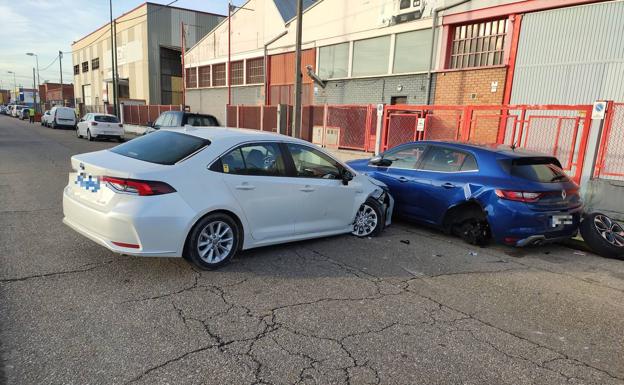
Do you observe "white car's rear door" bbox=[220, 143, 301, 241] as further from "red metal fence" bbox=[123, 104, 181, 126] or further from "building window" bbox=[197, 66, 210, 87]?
"red metal fence" bbox=[123, 104, 181, 126]

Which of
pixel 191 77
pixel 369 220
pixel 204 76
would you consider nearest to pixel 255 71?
pixel 204 76

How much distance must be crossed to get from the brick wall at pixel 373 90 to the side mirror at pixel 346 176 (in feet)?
32.4

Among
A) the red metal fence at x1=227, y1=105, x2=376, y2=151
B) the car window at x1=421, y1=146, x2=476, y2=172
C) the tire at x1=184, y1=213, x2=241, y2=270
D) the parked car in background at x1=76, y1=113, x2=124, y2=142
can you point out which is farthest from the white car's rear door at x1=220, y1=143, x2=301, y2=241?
the parked car in background at x1=76, y1=113, x2=124, y2=142

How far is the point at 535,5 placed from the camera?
39.0 ft

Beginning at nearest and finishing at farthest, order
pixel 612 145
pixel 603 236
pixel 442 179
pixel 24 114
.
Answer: pixel 603 236, pixel 442 179, pixel 612 145, pixel 24 114

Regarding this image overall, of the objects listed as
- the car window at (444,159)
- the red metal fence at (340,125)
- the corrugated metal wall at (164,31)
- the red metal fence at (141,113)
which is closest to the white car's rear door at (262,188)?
the car window at (444,159)

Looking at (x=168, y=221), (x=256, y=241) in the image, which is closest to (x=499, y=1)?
(x=256, y=241)

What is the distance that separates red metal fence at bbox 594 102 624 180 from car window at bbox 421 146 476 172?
12.0 ft

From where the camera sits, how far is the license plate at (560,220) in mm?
5810

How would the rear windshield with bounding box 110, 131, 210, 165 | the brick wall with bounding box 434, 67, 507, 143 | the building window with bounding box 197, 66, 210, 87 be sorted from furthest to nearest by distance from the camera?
the building window with bounding box 197, 66, 210, 87 → the brick wall with bounding box 434, 67, 507, 143 → the rear windshield with bounding box 110, 131, 210, 165

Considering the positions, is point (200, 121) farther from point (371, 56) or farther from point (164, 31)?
point (164, 31)

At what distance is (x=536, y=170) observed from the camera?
603cm

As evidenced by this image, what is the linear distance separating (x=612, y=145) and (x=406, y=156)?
4.13m

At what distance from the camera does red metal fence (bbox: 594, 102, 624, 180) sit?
8055 millimetres
